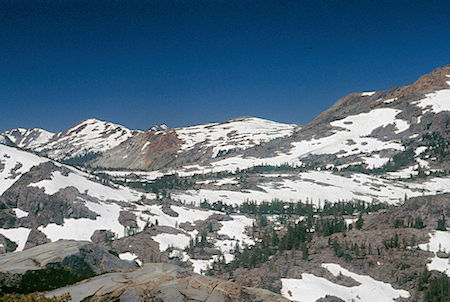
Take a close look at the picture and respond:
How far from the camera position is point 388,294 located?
2424 inches

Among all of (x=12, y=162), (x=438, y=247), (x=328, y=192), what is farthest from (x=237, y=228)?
(x=12, y=162)

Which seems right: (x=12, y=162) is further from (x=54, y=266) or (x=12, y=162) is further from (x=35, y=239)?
(x=54, y=266)

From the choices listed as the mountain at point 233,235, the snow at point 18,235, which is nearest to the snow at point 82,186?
the mountain at point 233,235

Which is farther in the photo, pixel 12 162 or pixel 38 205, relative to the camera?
pixel 12 162

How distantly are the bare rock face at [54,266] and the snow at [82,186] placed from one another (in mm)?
121679

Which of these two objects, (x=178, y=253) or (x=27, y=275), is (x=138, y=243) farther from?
(x=27, y=275)

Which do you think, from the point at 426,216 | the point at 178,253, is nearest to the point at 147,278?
the point at 178,253

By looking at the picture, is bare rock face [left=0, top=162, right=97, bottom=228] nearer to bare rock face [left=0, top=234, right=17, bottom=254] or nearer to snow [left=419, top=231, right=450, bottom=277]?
bare rock face [left=0, top=234, right=17, bottom=254]

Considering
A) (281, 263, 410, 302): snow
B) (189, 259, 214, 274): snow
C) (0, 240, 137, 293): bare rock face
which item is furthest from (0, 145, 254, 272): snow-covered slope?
(0, 240, 137, 293): bare rock face

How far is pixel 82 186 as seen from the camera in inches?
5566

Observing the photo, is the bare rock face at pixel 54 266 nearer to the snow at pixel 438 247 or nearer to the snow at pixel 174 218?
the snow at pixel 438 247

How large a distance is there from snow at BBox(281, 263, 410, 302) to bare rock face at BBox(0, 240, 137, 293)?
45.5 meters

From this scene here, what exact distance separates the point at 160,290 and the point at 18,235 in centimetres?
11504

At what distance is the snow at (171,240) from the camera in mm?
106769
